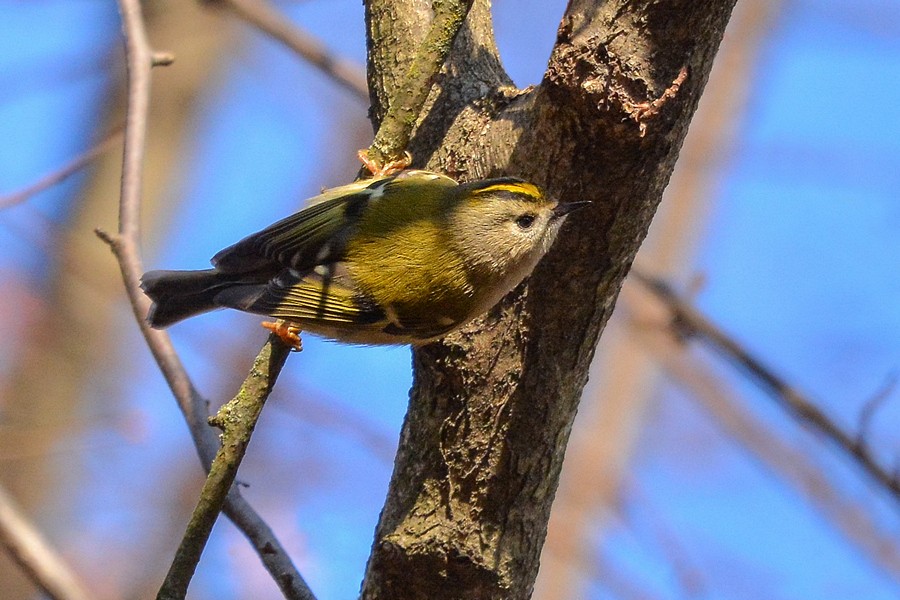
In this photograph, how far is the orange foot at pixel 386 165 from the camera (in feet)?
6.59

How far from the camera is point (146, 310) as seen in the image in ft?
7.41

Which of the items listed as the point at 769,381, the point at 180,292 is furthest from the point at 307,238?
the point at 769,381

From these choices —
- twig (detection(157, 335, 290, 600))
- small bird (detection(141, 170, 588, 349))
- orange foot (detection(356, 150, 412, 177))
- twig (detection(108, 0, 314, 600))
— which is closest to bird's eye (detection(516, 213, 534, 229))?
small bird (detection(141, 170, 588, 349))

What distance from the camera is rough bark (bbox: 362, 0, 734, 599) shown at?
1.61 meters

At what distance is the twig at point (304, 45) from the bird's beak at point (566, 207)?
1.17 m

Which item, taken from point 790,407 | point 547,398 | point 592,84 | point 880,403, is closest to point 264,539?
point 547,398

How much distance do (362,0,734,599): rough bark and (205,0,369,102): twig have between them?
885 millimetres

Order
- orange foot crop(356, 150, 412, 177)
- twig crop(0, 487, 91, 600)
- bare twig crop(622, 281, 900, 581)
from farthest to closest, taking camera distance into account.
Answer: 1. bare twig crop(622, 281, 900, 581)
2. orange foot crop(356, 150, 412, 177)
3. twig crop(0, 487, 91, 600)

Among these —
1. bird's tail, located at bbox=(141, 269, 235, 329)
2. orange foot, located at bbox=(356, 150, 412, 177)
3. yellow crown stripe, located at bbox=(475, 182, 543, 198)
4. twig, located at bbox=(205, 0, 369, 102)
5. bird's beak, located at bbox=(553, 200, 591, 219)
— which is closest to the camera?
bird's beak, located at bbox=(553, 200, 591, 219)

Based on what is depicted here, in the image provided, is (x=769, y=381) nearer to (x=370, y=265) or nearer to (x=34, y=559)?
(x=370, y=265)

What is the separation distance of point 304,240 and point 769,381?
3.86 feet

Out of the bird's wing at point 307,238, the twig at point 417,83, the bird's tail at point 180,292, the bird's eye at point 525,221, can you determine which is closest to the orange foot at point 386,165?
the twig at point 417,83

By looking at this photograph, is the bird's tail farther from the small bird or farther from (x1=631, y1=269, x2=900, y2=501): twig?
(x1=631, y1=269, x2=900, y2=501): twig

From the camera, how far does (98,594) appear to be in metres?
5.21
